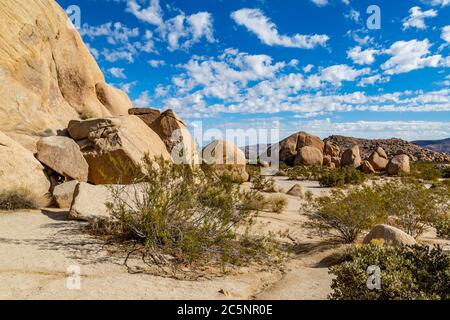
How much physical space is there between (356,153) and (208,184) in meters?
33.6

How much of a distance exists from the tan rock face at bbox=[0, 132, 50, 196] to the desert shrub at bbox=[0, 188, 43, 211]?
39 cm

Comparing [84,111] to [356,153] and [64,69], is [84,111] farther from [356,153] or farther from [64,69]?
[356,153]

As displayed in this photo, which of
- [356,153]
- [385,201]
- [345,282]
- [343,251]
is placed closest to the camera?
[345,282]

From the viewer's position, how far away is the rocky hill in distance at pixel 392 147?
61.2 m

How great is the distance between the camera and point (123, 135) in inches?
457

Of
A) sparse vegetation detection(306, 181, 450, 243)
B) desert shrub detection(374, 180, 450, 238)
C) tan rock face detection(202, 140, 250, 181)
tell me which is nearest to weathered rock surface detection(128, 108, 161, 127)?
tan rock face detection(202, 140, 250, 181)

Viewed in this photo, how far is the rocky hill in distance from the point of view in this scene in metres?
61.2

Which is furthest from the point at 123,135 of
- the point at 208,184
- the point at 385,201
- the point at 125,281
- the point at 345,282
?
the point at 345,282

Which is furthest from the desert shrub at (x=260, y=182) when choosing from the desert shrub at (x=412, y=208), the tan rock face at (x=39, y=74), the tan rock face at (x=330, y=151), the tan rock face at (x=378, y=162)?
the tan rock face at (x=330, y=151)

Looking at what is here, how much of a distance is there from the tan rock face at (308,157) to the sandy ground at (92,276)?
32422 millimetres

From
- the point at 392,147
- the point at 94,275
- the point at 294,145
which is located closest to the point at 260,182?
the point at 94,275

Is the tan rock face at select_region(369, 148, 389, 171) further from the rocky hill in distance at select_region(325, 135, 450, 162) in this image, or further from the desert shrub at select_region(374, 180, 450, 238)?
the desert shrub at select_region(374, 180, 450, 238)

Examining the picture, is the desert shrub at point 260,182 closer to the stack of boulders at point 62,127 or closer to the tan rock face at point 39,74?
the stack of boulders at point 62,127

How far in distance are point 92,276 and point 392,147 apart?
251 ft
